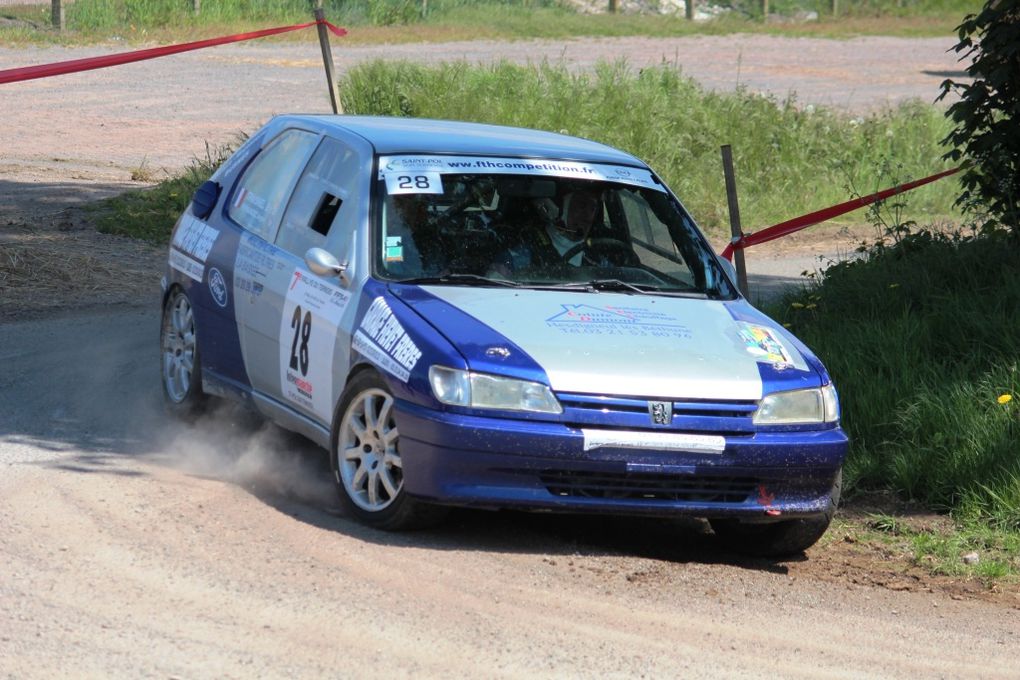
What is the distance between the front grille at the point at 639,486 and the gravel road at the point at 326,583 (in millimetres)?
277

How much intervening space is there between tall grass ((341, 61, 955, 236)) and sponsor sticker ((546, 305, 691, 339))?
9.22m

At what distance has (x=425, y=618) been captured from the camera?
5.46 metres

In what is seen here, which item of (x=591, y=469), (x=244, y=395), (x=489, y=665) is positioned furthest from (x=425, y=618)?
(x=244, y=395)

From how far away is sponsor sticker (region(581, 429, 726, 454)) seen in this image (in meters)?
6.12

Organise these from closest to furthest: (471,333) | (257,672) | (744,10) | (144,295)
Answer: (257,672) → (471,333) → (144,295) → (744,10)

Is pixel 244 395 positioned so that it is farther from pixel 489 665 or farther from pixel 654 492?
pixel 489 665

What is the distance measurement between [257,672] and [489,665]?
0.70 meters

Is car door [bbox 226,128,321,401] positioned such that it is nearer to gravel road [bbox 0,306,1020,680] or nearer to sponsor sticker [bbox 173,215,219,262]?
sponsor sticker [bbox 173,215,219,262]

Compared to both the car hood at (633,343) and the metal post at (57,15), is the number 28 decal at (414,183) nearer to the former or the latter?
the car hood at (633,343)

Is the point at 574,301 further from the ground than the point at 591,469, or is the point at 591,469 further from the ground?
the point at 574,301

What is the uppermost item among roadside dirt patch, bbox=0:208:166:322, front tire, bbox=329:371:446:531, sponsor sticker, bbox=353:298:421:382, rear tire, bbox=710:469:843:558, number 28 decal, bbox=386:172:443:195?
number 28 decal, bbox=386:172:443:195

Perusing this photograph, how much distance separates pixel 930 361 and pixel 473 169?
299cm

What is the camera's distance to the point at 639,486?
247 inches

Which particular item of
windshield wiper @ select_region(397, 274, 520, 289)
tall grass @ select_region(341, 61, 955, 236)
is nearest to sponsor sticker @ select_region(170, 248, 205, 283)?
windshield wiper @ select_region(397, 274, 520, 289)
